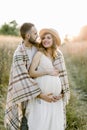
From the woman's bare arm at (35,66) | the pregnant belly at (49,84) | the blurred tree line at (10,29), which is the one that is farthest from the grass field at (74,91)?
the blurred tree line at (10,29)

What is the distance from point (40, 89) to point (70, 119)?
255cm

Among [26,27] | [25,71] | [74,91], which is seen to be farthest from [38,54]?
[74,91]

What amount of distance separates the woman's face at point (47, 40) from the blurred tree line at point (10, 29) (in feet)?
101

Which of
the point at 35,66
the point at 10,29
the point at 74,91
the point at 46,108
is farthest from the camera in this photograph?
the point at 10,29

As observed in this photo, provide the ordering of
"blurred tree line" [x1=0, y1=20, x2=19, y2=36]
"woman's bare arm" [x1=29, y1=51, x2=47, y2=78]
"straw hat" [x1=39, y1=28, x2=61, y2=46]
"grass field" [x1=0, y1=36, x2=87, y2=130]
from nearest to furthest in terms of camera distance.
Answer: "woman's bare arm" [x1=29, y1=51, x2=47, y2=78]
"straw hat" [x1=39, y1=28, x2=61, y2=46]
"grass field" [x1=0, y1=36, x2=87, y2=130]
"blurred tree line" [x1=0, y1=20, x2=19, y2=36]

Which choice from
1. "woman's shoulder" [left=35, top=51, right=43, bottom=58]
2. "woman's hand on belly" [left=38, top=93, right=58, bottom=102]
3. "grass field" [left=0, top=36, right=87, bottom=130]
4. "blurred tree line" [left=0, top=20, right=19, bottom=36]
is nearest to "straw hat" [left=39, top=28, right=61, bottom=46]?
"woman's shoulder" [left=35, top=51, right=43, bottom=58]

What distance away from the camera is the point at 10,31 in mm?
38375

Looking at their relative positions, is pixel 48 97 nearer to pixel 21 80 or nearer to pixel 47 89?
pixel 47 89

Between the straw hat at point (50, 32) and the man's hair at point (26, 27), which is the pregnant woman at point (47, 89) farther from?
the man's hair at point (26, 27)

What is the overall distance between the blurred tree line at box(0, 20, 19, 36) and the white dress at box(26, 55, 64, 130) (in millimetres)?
30739

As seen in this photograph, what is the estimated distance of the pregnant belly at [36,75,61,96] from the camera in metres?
6.65

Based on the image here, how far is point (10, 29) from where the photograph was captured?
126 feet

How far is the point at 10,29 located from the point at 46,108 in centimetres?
3203

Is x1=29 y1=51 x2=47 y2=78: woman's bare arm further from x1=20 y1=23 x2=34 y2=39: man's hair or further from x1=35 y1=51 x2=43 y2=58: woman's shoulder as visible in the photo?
x1=20 y1=23 x2=34 y2=39: man's hair
